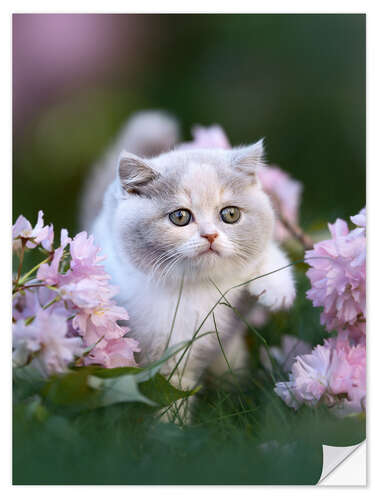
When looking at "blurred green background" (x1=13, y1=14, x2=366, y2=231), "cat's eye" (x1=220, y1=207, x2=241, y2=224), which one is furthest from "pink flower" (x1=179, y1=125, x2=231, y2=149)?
"cat's eye" (x1=220, y1=207, x2=241, y2=224)

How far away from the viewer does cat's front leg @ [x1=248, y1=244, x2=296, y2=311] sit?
1.15 meters

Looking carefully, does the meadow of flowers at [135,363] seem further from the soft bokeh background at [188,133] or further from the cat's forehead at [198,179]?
the cat's forehead at [198,179]

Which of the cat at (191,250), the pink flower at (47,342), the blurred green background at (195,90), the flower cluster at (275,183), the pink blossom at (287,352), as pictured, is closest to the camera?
the pink flower at (47,342)

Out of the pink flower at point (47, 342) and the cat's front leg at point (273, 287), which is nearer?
the pink flower at point (47, 342)

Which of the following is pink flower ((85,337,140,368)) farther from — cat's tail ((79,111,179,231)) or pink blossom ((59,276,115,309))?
cat's tail ((79,111,179,231))

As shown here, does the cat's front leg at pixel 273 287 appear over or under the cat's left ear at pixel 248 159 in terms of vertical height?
under

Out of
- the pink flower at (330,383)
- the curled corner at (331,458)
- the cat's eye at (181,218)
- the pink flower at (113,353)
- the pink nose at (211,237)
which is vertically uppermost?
the cat's eye at (181,218)

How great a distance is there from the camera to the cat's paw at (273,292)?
1146 millimetres

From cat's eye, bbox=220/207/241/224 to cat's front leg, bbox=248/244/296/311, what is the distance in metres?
0.14

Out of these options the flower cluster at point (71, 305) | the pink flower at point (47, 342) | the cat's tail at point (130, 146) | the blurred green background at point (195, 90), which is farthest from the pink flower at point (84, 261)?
the cat's tail at point (130, 146)

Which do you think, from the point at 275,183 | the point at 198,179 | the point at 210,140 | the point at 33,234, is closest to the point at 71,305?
the point at 33,234

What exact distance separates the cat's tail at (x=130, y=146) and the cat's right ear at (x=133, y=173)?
460 mm

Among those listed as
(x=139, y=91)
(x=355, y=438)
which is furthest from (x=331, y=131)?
(x=355, y=438)

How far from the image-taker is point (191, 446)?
0.93 metres
